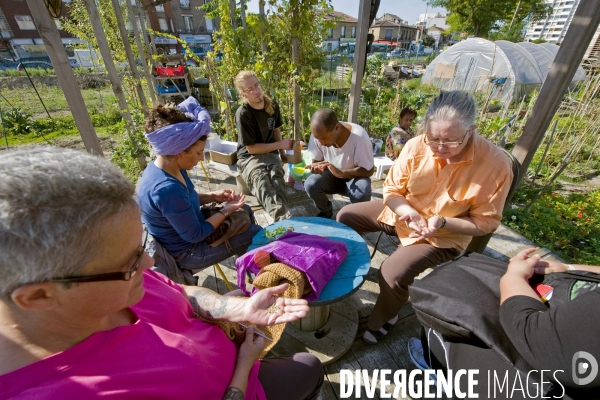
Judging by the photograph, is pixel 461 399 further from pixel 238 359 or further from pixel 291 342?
pixel 238 359

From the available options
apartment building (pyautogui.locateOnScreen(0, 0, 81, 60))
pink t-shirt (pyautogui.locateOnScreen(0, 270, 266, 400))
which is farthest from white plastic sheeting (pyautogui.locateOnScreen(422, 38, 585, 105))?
apartment building (pyautogui.locateOnScreen(0, 0, 81, 60))

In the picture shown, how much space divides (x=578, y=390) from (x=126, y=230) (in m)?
1.59

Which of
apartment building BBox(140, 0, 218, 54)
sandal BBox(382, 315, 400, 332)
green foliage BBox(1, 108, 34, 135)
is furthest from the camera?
apartment building BBox(140, 0, 218, 54)

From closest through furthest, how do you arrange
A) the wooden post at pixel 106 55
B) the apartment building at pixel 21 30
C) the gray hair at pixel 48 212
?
the gray hair at pixel 48 212 → the wooden post at pixel 106 55 → the apartment building at pixel 21 30

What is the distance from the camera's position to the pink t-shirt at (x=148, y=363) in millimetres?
698

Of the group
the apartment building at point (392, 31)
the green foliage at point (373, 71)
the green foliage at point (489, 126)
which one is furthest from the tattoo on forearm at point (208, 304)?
the apartment building at point (392, 31)

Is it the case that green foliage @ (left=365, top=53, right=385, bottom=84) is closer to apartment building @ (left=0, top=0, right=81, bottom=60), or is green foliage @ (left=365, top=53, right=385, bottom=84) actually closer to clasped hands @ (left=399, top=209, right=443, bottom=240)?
clasped hands @ (left=399, top=209, right=443, bottom=240)

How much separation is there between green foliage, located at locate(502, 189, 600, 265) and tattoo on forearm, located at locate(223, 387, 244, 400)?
3.76 m

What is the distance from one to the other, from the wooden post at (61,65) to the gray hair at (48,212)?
2204mm

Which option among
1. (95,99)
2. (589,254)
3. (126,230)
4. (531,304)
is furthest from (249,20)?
(95,99)

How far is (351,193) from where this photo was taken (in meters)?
→ 3.04

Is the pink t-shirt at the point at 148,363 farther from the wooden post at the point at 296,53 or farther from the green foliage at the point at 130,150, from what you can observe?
the wooden post at the point at 296,53

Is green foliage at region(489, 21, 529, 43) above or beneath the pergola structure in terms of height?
above

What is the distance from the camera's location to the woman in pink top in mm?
622
